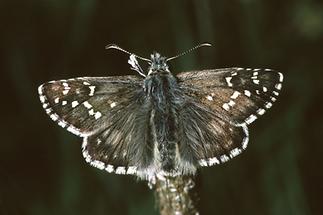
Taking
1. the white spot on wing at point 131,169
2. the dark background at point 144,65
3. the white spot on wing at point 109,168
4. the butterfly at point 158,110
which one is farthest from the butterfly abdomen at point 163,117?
the dark background at point 144,65

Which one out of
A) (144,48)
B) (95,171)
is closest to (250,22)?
(144,48)

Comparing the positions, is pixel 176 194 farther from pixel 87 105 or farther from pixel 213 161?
pixel 87 105

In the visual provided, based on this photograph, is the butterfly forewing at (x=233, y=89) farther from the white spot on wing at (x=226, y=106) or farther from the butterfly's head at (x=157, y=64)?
the butterfly's head at (x=157, y=64)

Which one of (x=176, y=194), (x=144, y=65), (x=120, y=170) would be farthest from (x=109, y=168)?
(x=144, y=65)

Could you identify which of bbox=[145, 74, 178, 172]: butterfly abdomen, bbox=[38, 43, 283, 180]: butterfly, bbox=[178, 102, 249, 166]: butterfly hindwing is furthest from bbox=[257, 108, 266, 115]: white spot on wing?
bbox=[145, 74, 178, 172]: butterfly abdomen

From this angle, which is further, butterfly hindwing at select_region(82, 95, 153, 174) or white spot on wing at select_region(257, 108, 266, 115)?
white spot on wing at select_region(257, 108, 266, 115)

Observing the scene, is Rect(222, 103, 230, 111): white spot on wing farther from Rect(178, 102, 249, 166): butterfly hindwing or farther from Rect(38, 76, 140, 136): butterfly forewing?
Rect(38, 76, 140, 136): butterfly forewing

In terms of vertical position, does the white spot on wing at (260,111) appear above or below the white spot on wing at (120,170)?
above

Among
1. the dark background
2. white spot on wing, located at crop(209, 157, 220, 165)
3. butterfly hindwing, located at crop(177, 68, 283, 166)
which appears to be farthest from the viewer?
the dark background

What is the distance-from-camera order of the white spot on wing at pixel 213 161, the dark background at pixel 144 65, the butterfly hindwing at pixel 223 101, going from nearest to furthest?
1. the white spot on wing at pixel 213 161
2. the butterfly hindwing at pixel 223 101
3. the dark background at pixel 144 65
